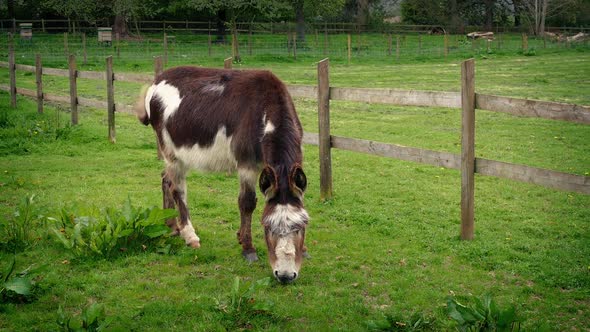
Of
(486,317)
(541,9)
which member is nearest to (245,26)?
(541,9)

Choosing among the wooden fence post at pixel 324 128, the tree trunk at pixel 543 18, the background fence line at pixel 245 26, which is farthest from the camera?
the tree trunk at pixel 543 18

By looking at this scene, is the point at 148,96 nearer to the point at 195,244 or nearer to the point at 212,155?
the point at 212,155

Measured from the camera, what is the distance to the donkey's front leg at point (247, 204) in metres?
6.18

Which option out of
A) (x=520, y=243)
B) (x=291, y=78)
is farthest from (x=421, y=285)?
(x=291, y=78)

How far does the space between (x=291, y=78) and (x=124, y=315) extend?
19.0 metres

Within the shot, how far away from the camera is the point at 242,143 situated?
610 cm

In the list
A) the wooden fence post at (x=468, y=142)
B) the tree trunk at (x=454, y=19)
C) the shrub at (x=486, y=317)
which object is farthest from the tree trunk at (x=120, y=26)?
the shrub at (x=486, y=317)

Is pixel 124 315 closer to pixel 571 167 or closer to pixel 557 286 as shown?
pixel 557 286

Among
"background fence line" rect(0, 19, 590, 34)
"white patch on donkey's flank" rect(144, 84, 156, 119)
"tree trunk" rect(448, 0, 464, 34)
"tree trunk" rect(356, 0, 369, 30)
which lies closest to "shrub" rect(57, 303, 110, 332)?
"white patch on donkey's flank" rect(144, 84, 156, 119)

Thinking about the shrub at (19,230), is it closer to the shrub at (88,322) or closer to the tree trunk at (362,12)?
the shrub at (88,322)

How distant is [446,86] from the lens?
813 inches

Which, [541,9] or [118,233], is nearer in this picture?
[118,233]

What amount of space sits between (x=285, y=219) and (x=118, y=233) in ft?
6.28

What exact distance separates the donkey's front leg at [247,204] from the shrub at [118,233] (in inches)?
27.0
